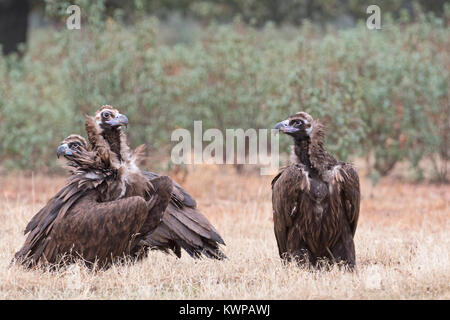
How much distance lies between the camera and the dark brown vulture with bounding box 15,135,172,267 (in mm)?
6918

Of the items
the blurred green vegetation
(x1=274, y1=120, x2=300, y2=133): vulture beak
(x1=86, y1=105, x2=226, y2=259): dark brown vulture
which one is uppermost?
the blurred green vegetation

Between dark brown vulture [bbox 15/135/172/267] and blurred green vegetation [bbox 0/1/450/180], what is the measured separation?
17.9ft

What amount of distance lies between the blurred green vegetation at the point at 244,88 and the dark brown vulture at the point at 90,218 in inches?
214

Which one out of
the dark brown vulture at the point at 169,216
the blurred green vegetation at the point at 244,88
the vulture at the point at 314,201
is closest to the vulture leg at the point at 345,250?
the vulture at the point at 314,201

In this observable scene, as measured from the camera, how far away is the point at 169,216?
7641 mm

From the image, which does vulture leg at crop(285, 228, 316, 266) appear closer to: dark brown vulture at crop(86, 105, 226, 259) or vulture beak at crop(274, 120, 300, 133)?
dark brown vulture at crop(86, 105, 226, 259)

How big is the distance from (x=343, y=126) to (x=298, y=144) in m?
5.35

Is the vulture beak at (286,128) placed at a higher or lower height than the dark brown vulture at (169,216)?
higher

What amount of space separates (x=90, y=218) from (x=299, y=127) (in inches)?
83.3

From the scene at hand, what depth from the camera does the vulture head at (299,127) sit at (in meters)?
7.28

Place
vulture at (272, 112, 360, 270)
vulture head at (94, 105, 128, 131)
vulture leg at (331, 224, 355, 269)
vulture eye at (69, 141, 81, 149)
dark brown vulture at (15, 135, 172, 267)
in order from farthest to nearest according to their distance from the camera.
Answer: vulture eye at (69, 141, 81, 149)
vulture leg at (331, 224, 355, 269)
vulture head at (94, 105, 128, 131)
vulture at (272, 112, 360, 270)
dark brown vulture at (15, 135, 172, 267)

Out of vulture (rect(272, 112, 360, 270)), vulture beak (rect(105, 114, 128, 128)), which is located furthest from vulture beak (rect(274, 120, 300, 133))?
vulture beak (rect(105, 114, 128, 128))

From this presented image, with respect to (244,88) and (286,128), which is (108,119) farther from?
(244,88)

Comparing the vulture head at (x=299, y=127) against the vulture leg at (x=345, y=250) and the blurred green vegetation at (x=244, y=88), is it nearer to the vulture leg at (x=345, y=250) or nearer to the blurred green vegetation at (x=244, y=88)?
the vulture leg at (x=345, y=250)
